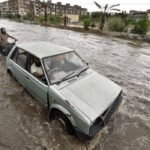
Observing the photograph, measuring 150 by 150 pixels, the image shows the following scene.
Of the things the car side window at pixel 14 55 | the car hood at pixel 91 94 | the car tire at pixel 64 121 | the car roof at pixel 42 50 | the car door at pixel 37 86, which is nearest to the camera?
the car hood at pixel 91 94

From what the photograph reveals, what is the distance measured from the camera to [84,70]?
388cm

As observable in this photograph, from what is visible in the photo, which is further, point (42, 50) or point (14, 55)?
point (14, 55)

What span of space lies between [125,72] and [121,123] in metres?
4.02

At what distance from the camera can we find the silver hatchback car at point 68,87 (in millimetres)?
2646

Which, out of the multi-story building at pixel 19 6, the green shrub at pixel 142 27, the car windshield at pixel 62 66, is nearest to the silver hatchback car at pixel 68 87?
the car windshield at pixel 62 66

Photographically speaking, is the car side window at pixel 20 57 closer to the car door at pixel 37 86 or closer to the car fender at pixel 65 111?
the car door at pixel 37 86

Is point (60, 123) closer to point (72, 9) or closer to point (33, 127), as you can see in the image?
point (33, 127)

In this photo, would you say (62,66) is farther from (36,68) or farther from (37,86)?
(37,86)

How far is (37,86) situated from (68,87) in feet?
2.85

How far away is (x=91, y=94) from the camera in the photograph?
9.95 feet

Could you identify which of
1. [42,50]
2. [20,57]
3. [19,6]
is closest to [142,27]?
[42,50]

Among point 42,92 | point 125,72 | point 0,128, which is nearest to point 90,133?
point 42,92

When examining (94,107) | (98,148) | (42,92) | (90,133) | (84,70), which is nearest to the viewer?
(90,133)

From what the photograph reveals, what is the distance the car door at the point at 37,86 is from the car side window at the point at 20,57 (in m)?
0.25
